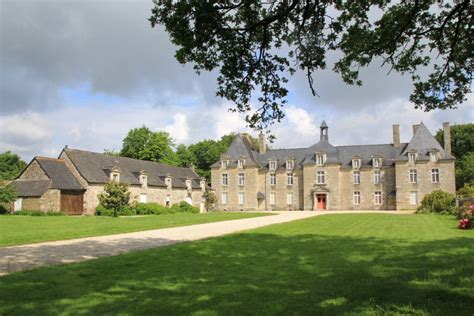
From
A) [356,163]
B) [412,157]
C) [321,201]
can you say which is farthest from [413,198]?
[321,201]

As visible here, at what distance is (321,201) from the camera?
44.7 metres

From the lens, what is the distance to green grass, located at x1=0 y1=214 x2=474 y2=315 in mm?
5035

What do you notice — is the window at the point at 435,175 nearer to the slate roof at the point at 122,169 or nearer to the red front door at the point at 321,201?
the red front door at the point at 321,201

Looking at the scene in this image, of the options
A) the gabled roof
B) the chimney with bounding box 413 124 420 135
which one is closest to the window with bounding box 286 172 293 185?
the gabled roof

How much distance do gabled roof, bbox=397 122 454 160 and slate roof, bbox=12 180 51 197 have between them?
32170mm

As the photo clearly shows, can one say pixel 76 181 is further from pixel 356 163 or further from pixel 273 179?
pixel 356 163

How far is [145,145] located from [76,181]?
79.2 feet

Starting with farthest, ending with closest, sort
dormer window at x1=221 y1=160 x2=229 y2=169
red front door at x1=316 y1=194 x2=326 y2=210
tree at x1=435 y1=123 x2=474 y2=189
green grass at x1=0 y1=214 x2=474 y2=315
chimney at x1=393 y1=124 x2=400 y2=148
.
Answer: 1. tree at x1=435 y1=123 x2=474 y2=189
2. dormer window at x1=221 y1=160 x2=229 y2=169
3. red front door at x1=316 y1=194 x2=326 y2=210
4. chimney at x1=393 y1=124 x2=400 y2=148
5. green grass at x1=0 y1=214 x2=474 y2=315

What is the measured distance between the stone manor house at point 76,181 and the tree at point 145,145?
15.2m

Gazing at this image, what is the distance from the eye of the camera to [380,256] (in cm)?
866

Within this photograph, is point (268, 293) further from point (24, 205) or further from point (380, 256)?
point (24, 205)

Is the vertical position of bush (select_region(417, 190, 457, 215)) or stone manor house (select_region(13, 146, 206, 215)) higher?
stone manor house (select_region(13, 146, 206, 215))

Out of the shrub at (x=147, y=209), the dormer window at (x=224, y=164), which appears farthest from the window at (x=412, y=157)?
the shrub at (x=147, y=209)

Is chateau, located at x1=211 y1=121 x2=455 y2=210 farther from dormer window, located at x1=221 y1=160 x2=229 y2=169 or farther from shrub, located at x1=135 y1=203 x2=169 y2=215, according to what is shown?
shrub, located at x1=135 y1=203 x2=169 y2=215
